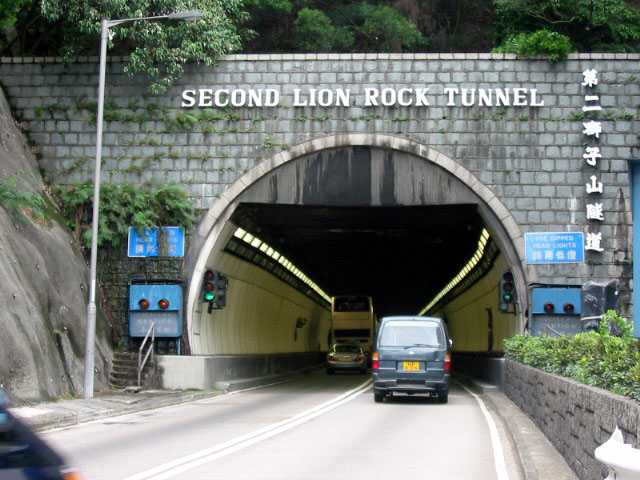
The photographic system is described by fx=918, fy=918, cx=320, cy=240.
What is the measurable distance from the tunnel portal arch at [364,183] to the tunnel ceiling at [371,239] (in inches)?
24.8

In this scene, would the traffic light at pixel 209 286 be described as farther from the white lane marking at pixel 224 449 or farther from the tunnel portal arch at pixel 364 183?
the white lane marking at pixel 224 449

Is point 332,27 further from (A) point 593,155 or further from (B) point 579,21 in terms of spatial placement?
(A) point 593,155

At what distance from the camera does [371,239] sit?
3609 cm

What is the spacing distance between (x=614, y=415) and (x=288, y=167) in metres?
19.8

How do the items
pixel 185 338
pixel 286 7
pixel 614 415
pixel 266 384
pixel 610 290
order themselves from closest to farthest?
pixel 614 415 → pixel 610 290 → pixel 185 338 → pixel 266 384 → pixel 286 7

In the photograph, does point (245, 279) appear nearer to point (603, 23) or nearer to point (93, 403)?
point (93, 403)

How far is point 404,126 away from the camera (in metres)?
26.4

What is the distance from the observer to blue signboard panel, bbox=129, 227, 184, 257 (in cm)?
2591

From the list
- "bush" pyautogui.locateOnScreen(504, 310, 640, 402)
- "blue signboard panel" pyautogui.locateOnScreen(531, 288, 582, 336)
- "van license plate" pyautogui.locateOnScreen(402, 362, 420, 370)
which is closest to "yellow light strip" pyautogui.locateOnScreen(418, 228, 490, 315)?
"blue signboard panel" pyautogui.locateOnScreen(531, 288, 582, 336)

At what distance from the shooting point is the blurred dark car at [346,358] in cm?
4475

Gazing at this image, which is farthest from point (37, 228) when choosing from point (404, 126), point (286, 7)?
point (286, 7)

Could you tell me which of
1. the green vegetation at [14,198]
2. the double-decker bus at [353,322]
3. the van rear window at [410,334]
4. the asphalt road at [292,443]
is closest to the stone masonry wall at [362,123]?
the green vegetation at [14,198]

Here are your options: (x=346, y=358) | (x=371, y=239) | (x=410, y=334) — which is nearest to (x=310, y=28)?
(x=371, y=239)

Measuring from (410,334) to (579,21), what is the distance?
23009 millimetres
